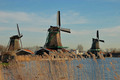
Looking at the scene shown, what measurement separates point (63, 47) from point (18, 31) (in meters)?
11.1

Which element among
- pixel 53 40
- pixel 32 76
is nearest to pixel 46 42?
pixel 53 40

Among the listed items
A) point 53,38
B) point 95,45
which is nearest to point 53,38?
point 53,38

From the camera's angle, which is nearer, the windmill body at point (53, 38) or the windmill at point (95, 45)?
the windmill body at point (53, 38)

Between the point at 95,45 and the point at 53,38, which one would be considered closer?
the point at 53,38

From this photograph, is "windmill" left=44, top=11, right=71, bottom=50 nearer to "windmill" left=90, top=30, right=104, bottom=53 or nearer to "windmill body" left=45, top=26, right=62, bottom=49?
"windmill body" left=45, top=26, right=62, bottom=49

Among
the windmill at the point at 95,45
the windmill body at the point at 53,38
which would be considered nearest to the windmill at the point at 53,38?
the windmill body at the point at 53,38

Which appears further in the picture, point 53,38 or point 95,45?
point 95,45

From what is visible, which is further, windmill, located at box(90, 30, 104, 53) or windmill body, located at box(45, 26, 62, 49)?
windmill, located at box(90, 30, 104, 53)

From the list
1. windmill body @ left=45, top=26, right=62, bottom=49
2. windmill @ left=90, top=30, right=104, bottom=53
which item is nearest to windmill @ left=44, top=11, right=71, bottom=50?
windmill body @ left=45, top=26, right=62, bottom=49

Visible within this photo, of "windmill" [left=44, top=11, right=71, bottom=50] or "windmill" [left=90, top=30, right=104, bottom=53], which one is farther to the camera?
"windmill" [left=90, top=30, right=104, bottom=53]

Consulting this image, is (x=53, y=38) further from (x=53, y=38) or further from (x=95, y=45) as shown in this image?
(x=95, y=45)

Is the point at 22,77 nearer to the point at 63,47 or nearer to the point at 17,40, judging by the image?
the point at 63,47

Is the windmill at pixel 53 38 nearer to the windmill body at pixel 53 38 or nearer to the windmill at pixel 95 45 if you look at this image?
the windmill body at pixel 53 38

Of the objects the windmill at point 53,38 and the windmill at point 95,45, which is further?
the windmill at point 95,45
